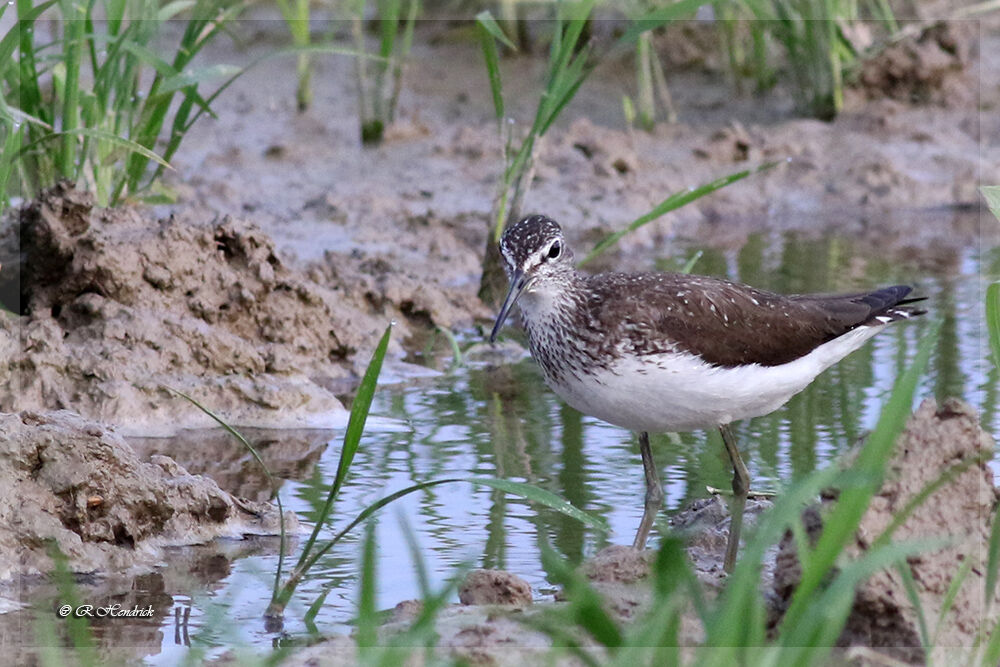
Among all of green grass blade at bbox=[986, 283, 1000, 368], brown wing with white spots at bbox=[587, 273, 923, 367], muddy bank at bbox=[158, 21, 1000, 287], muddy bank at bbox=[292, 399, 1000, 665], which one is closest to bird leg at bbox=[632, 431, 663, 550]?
brown wing with white spots at bbox=[587, 273, 923, 367]

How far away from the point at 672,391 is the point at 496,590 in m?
1.00

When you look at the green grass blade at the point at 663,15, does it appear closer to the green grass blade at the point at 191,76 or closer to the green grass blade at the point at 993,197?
the green grass blade at the point at 191,76

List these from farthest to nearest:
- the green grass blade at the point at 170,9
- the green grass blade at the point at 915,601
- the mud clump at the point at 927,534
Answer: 1. the green grass blade at the point at 170,9
2. the mud clump at the point at 927,534
3. the green grass blade at the point at 915,601

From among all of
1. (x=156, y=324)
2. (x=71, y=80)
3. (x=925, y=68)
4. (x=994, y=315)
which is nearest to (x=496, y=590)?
(x=994, y=315)

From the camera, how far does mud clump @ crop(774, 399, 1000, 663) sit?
Answer: 13.0 feet

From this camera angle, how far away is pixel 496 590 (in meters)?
4.47

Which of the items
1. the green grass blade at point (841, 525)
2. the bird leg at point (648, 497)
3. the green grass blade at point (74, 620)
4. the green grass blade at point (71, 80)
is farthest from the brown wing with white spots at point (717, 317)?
the green grass blade at point (71, 80)

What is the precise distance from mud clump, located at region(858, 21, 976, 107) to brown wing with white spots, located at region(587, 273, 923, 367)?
6349 millimetres

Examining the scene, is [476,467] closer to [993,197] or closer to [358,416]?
[358,416]

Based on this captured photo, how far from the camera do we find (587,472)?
19.5 ft

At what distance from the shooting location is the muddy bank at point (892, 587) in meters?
3.95

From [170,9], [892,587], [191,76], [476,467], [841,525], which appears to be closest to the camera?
[841,525]

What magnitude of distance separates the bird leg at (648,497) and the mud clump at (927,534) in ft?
3.37

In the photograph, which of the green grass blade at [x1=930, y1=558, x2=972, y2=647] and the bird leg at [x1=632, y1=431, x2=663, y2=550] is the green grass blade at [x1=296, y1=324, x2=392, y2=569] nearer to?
the bird leg at [x1=632, y1=431, x2=663, y2=550]
